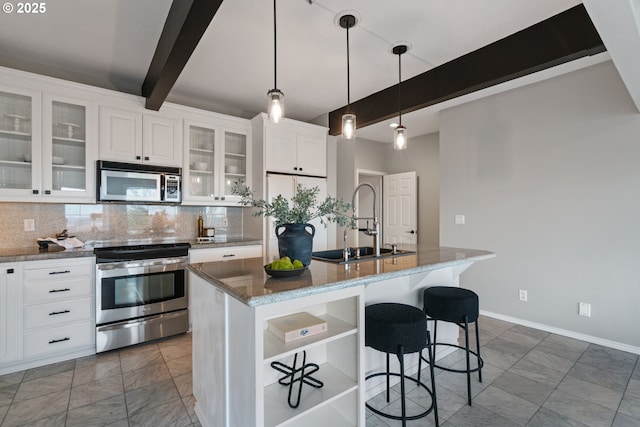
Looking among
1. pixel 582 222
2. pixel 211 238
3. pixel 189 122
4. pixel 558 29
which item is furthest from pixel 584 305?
pixel 189 122

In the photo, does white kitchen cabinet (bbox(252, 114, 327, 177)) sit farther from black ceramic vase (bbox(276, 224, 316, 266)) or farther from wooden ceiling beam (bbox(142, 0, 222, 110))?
black ceramic vase (bbox(276, 224, 316, 266))

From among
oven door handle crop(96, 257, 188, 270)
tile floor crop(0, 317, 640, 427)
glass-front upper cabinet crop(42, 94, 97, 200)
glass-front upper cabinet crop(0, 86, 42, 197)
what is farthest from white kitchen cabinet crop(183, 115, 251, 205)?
tile floor crop(0, 317, 640, 427)

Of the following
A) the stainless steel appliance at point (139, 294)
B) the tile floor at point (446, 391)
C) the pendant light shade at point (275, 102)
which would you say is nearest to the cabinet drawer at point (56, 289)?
the stainless steel appliance at point (139, 294)

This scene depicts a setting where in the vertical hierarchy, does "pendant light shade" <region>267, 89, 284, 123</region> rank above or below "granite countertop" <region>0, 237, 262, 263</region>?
above

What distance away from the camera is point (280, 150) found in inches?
152

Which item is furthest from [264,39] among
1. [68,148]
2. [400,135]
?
[68,148]

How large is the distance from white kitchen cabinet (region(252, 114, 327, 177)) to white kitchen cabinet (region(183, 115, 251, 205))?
1.04 ft

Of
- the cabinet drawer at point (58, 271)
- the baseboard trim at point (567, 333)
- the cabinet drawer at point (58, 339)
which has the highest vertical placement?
the cabinet drawer at point (58, 271)

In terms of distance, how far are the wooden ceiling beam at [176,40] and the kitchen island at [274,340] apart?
1.47 m

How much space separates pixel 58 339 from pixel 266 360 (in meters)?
2.40

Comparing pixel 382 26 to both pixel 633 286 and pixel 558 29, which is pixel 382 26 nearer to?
pixel 558 29

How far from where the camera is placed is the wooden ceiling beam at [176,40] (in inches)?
68.6

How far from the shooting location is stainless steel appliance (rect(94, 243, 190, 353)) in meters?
2.69

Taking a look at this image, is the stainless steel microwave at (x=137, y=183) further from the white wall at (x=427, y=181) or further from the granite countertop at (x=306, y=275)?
the white wall at (x=427, y=181)
